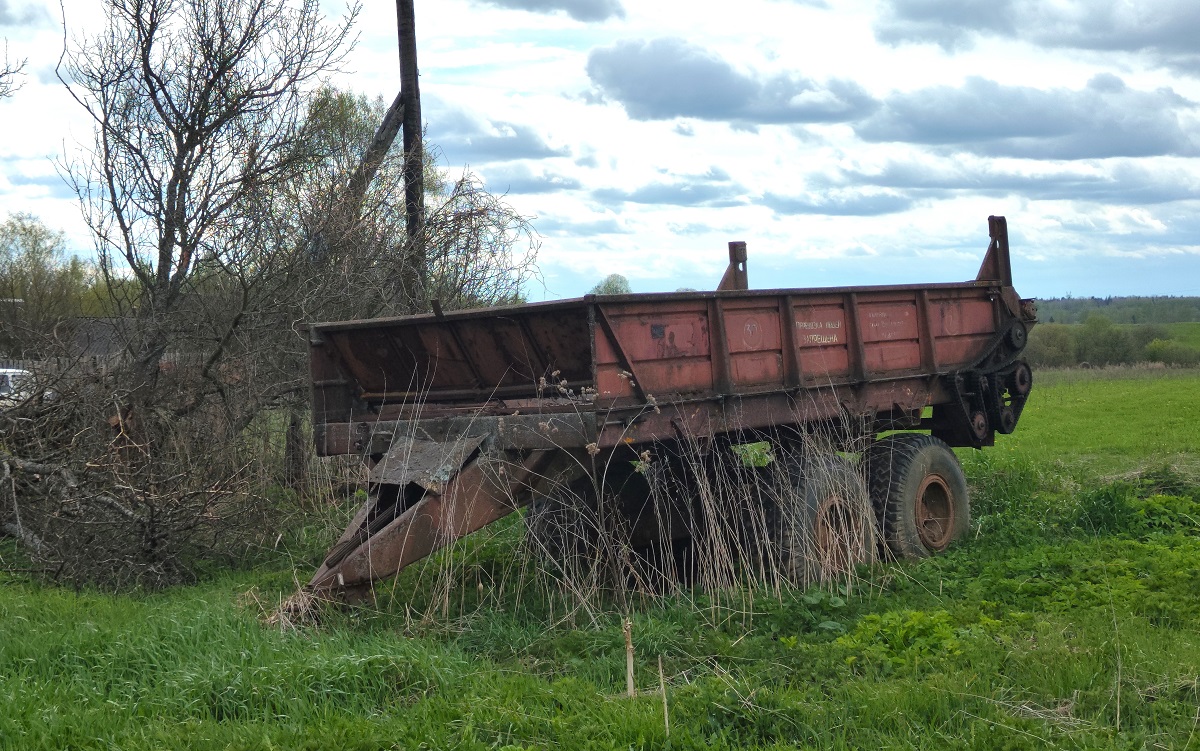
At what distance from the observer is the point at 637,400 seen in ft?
20.6

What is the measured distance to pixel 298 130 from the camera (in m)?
12.0

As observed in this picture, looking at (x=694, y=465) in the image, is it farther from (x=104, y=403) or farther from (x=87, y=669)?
(x=104, y=403)

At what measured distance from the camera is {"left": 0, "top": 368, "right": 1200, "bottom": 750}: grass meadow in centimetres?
423

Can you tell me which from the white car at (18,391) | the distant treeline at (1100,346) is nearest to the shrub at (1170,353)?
the distant treeline at (1100,346)

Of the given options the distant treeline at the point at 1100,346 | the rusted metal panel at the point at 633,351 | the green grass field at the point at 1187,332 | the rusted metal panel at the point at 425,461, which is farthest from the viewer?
the green grass field at the point at 1187,332

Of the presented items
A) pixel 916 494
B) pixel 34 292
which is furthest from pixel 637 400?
pixel 34 292

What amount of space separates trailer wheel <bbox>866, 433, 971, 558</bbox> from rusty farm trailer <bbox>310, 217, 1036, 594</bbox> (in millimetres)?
16

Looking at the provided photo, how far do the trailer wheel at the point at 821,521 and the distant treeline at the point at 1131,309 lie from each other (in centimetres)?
8216

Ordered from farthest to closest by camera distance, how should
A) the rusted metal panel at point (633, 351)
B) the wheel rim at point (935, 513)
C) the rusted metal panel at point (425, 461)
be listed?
the wheel rim at point (935, 513) < the rusted metal panel at point (633, 351) < the rusted metal panel at point (425, 461)

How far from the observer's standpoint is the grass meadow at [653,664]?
4.23 metres

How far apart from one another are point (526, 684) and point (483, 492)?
1602 millimetres

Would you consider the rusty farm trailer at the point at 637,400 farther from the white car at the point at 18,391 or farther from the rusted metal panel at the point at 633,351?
the white car at the point at 18,391

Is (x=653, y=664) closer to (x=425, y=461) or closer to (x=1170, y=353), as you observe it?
(x=425, y=461)

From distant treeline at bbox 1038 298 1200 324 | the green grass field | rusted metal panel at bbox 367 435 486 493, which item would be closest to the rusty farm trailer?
rusted metal panel at bbox 367 435 486 493
